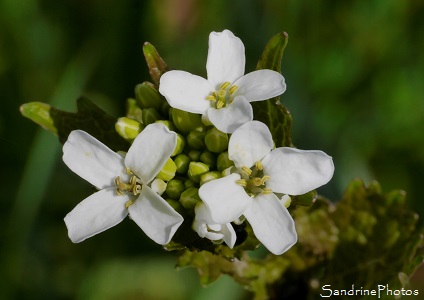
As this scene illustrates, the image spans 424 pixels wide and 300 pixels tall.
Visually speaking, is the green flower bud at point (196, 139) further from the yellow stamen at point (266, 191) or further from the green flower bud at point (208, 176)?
the yellow stamen at point (266, 191)

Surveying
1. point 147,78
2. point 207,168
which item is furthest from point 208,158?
point 147,78

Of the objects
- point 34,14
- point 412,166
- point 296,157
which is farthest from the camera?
point 34,14

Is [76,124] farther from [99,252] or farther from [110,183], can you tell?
[99,252]

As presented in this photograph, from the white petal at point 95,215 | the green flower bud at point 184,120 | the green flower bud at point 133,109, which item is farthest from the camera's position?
the green flower bud at point 133,109

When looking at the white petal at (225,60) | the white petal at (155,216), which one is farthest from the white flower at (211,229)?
the white petal at (225,60)

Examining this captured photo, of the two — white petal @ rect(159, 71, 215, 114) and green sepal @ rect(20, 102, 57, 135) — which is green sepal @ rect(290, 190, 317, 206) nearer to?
white petal @ rect(159, 71, 215, 114)

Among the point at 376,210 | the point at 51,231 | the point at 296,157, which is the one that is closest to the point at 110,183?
the point at 296,157

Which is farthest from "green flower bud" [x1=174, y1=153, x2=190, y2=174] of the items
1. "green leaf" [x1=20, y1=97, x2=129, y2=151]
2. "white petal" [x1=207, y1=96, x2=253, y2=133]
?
"green leaf" [x1=20, y1=97, x2=129, y2=151]

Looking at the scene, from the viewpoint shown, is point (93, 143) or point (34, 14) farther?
point (34, 14)
